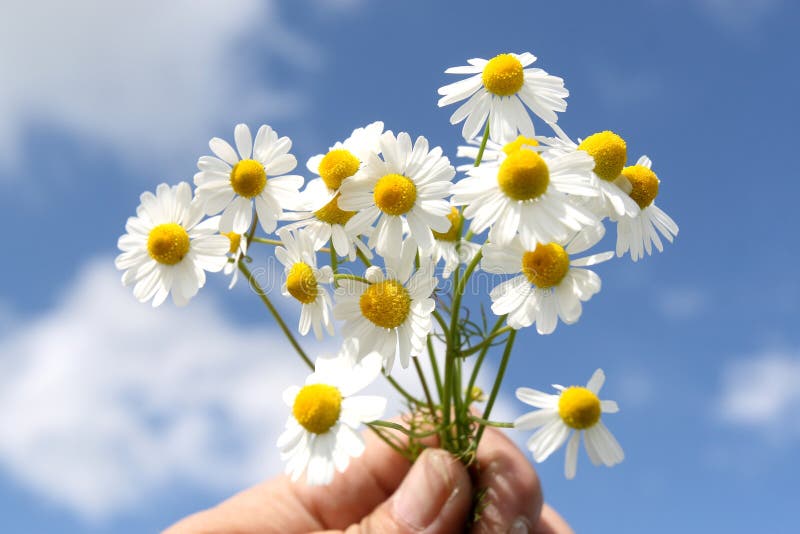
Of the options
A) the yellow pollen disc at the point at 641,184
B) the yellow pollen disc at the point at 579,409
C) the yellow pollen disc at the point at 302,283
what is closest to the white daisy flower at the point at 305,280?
the yellow pollen disc at the point at 302,283

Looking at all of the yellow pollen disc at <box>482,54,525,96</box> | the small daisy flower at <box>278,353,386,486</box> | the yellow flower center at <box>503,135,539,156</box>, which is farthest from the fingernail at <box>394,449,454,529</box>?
the yellow pollen disc at <box>482,54,525,96</box>

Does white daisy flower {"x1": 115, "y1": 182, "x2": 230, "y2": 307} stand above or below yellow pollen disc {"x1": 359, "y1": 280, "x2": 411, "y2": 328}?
above

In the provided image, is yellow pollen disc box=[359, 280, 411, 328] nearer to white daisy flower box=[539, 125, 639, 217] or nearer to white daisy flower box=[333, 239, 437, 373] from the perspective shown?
white daisy flower box=[333, 239, 437, 373]

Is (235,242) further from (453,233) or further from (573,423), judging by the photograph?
(573,423)

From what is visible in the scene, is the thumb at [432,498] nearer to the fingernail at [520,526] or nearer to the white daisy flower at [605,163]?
the fingernail at [520,526]

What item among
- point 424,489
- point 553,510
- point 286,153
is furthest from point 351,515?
point 286,153

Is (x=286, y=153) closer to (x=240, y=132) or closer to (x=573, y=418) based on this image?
(x=240, y=132)

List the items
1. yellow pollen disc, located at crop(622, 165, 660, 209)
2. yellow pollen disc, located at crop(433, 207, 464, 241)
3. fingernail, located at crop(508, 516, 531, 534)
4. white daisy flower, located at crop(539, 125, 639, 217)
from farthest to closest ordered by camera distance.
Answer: fingernail, located at crop(508, 516, 531, 534), yellow pollen disc, located at crop(433, 207, 464, 241), yellow pollen disc, located at crop(622, 165, 660, 209), white daisy flower, located at crop(539, 125, 639, 217)
